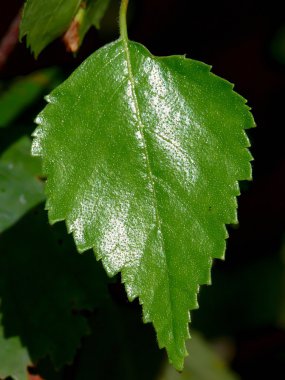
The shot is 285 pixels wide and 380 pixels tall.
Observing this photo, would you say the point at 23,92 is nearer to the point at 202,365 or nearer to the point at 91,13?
the point at 91,13

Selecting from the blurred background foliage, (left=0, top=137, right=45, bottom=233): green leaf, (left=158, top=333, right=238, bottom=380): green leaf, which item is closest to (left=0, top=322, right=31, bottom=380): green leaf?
the blurred background foliage

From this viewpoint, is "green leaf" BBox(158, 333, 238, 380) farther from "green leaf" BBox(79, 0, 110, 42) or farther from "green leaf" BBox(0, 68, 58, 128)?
"green leaf" BBox(79, 0, 110, 42)

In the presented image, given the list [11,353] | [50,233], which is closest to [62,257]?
[50,233]

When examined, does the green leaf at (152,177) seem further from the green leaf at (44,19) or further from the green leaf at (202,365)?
the green leaf at (202,365)

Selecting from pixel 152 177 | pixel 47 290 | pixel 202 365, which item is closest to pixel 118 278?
pixel 47 290

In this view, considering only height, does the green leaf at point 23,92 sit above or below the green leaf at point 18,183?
above

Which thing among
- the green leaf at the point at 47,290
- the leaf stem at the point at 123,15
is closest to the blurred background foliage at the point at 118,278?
the green leaf at the point at 47,290

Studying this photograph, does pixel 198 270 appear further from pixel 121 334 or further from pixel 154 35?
pixel 154 35
